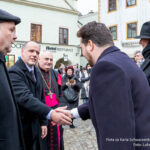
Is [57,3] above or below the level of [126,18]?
above

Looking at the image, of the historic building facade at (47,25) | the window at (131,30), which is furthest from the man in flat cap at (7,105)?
the window at (131,30)

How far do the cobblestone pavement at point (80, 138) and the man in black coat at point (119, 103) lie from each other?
11.6 feet

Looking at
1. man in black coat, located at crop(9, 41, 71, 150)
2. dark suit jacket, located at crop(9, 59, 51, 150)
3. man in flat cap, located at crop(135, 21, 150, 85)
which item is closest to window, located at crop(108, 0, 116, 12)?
man in flat cap, located at crop(135, 21, 150, 85)

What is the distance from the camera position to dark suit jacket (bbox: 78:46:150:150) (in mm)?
1601

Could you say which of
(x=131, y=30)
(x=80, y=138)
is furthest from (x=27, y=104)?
(x=131, y=30)

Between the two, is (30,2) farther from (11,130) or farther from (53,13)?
(11,130)

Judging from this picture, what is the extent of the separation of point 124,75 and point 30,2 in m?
21.3

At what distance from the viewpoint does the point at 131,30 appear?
Result: 21.5 m

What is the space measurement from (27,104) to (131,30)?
66.1ft

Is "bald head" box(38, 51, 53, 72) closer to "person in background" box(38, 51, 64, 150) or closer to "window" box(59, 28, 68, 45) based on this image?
"person in background" box(38, 51, 64, 150)

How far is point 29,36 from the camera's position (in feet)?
70.2

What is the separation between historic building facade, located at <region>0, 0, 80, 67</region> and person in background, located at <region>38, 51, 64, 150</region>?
15335 millimetres

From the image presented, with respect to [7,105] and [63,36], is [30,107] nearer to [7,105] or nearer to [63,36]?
[7,105]

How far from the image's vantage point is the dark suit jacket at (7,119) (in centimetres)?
195
